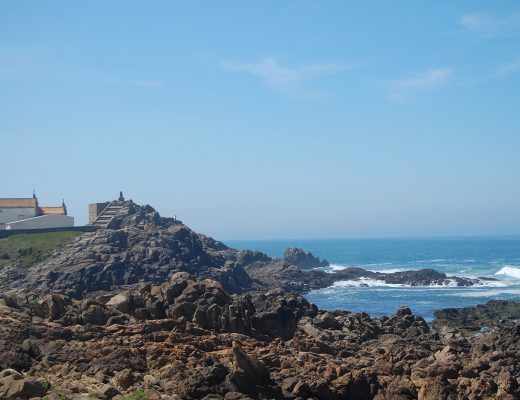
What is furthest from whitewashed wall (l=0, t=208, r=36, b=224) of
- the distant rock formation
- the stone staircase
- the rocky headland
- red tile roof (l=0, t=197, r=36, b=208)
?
the rocky headland

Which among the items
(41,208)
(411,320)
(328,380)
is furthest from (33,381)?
(41,208)

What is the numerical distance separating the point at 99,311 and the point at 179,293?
23.5ft

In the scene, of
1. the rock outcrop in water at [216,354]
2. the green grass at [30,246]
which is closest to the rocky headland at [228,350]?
the rock outcrop in water at [216,354]

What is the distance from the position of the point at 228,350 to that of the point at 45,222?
90294mm

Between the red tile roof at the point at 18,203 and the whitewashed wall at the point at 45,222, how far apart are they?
566cm

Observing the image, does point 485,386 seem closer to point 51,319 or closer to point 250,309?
point 250,309

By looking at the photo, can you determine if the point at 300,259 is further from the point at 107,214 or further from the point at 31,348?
the point at 31,348

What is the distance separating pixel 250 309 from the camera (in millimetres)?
46188

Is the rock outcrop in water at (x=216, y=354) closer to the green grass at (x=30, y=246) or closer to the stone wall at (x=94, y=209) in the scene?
the green grass at (x=30, y=246)

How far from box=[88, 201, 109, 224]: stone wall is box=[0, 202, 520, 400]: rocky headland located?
67387mm

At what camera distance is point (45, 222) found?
4601 inches

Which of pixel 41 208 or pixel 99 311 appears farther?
pixel 41 208

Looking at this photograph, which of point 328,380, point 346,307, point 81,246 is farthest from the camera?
point 81,246

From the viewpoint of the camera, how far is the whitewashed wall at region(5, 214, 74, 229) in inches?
4513
